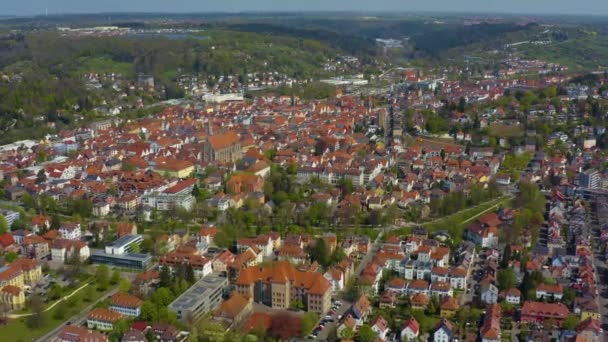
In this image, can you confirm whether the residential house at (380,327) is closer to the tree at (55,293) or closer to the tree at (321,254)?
the tree at (321,254)

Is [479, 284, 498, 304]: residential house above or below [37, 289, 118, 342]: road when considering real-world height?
above

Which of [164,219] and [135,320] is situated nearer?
[135,320]

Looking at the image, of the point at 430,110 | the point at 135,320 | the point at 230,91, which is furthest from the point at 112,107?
the point at 135,320

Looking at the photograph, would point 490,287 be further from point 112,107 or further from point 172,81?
point 172,81

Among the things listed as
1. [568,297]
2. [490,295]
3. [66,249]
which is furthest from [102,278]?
[568,297]

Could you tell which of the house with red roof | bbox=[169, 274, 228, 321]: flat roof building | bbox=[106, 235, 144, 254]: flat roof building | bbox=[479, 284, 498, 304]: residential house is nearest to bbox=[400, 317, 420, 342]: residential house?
bbox=[479, 284, 498, 304]: residential house

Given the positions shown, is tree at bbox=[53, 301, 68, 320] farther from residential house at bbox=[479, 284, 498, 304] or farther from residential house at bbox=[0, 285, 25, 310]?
residential house at bbox=[479, 284, 498, 304]

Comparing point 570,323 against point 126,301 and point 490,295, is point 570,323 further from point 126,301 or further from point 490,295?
point 126,301
